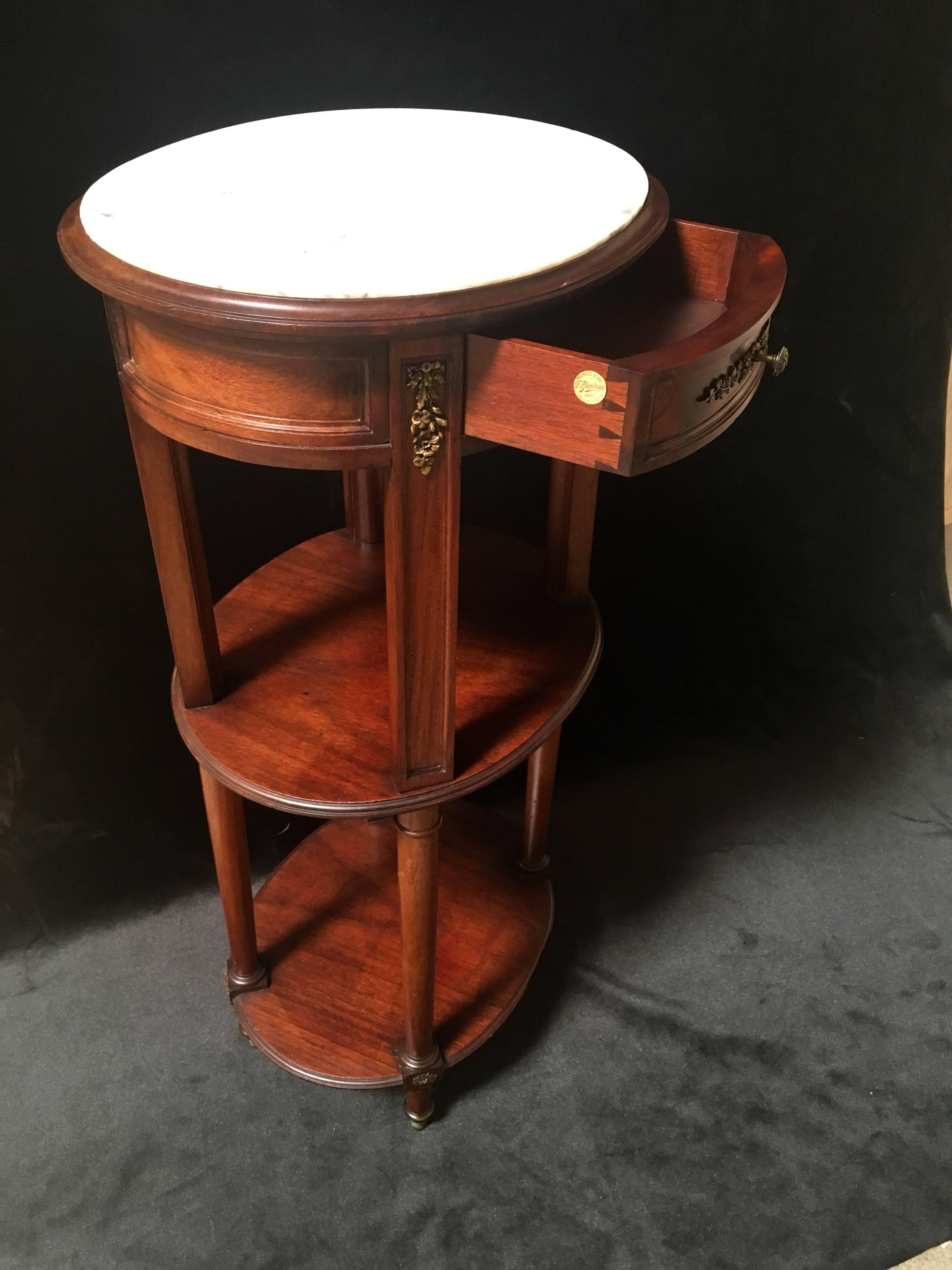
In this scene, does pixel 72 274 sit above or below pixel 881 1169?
above

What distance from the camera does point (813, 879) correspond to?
152cm

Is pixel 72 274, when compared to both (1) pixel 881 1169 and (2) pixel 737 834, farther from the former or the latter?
(1) pixel 881 1169

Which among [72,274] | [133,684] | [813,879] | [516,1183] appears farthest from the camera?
[813,879]

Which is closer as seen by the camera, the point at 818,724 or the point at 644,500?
the point at 644,500

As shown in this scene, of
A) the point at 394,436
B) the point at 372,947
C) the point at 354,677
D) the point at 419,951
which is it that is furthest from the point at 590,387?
the point at 372,947

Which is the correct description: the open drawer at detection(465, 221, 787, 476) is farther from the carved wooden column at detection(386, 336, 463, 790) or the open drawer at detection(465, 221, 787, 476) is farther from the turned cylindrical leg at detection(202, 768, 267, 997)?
the turned cylindrical leg at detection(202, 768, 267, 997)

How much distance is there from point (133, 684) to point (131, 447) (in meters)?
0.32

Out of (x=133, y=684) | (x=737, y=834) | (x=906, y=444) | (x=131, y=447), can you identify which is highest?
(x=131, y=447)

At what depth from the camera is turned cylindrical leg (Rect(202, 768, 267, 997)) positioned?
1.08m

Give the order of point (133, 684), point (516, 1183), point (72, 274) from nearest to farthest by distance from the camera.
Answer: point (72, 274), point (516, 1183), point (133, 684)

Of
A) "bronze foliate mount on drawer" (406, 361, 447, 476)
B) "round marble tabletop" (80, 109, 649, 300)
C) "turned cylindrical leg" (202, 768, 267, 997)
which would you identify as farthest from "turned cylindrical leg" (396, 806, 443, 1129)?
"round marble tabletop" (80, 109, 649, 300)

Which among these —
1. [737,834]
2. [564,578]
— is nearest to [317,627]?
[564,578]

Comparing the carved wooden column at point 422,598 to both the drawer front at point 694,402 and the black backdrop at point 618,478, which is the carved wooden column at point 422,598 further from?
the black backdrop at point 618,478

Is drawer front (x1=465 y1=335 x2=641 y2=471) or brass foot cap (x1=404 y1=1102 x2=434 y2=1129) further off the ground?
drawer front (x1=465 y1=335 x2=641 y2=471)
